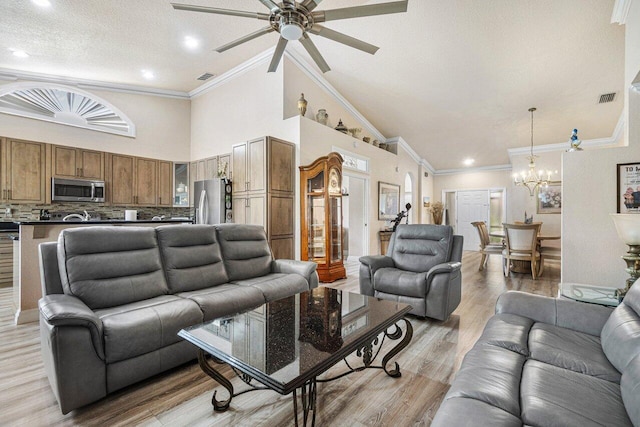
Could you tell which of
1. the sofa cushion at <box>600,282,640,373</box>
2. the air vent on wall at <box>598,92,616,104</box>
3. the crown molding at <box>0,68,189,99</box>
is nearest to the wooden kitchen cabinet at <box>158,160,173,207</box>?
the crown molding at <box>0,68,189,99</box>

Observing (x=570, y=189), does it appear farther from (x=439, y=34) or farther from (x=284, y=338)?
(x=284, y=338)

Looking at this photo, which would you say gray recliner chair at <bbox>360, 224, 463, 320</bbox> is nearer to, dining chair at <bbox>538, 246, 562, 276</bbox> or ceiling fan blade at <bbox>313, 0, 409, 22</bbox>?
ceiling fan blade at <bbox>313, 0, 409, 22</bbox>

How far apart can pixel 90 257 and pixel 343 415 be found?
6.84ft

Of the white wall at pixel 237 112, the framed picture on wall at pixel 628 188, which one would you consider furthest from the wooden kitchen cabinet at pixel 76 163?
the framed picture on wall at pixel 628 188

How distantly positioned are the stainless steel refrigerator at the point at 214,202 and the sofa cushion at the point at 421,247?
2936 millimetres

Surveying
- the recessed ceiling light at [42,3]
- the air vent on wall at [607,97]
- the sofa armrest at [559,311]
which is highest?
the recessed ceiling light at [42,3]

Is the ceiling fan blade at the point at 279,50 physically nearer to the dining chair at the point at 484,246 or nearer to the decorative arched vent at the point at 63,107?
the decorative arched vent at the point at 63,107

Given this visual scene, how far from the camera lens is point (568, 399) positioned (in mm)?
1060

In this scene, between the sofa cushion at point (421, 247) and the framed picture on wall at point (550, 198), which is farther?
the framed picture on wall at point (550, 198)

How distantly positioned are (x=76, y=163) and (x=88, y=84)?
1.50 metres

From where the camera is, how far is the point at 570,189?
348 cm

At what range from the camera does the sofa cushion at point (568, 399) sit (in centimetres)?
96

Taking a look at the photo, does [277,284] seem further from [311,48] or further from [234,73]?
[234,73]

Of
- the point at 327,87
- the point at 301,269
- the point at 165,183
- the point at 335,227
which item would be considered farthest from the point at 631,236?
the point at 165,183
